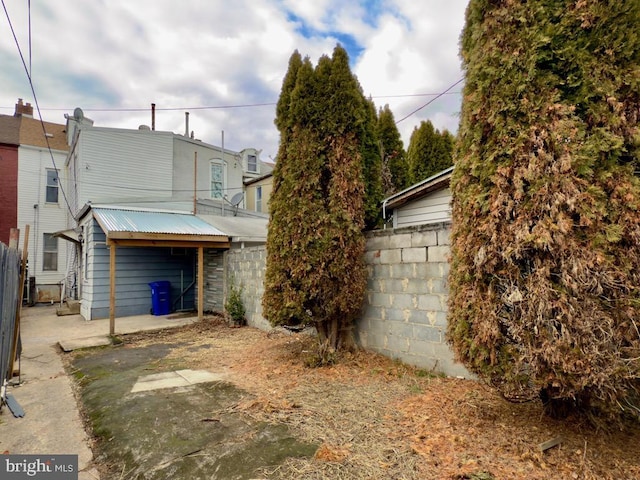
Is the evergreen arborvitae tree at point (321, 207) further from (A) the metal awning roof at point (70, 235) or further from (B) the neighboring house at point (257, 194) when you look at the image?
(B) the neighboring house at point (257, 194)

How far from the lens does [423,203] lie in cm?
777

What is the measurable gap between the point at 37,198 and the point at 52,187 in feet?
2.51

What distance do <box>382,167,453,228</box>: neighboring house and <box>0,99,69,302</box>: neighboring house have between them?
558 inches

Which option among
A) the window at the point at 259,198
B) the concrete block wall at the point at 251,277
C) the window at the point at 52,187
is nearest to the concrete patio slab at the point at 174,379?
the concrete block wall at the point at 251,277

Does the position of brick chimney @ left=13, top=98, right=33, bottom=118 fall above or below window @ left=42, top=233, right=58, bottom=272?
above

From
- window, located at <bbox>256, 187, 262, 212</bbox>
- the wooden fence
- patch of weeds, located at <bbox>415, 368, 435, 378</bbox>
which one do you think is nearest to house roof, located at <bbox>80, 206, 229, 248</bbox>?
the wooden fence

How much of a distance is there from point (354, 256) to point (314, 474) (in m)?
2.82

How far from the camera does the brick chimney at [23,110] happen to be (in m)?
17.5

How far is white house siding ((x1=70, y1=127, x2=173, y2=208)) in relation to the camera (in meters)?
12.3

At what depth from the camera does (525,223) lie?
2.30 metres

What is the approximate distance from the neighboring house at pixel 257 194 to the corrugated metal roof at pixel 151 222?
7.44 meters

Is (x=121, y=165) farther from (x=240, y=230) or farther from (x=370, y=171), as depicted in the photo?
(x=370, y=171)

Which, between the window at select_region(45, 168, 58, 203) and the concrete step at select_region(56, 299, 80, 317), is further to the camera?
the window at select_region(45, 168, 58, 203)

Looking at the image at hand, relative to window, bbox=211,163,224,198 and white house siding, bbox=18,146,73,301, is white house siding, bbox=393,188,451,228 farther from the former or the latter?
white house siding, bbox=18,146,73,301
